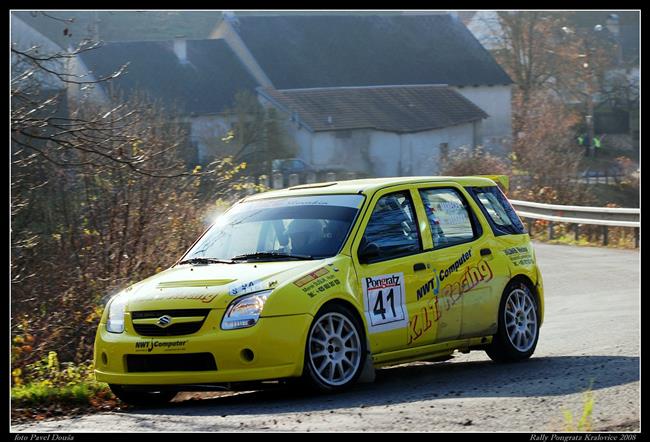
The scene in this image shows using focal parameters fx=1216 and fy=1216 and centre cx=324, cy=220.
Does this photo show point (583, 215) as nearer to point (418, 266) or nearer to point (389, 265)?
point (418, 266)

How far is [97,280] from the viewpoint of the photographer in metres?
13.7

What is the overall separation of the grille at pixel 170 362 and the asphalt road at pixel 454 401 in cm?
31

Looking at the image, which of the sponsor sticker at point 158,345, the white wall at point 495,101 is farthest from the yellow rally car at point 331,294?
the white wall at point 495,101

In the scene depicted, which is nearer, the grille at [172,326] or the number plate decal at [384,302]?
the grille at [172,326]

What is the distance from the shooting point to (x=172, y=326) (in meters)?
8.88

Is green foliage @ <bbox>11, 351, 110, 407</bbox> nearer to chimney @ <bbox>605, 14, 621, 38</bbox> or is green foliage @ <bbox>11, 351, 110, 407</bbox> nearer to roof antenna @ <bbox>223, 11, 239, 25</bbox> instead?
roof antenna @ <bbox>223, 11, 239, 25</bbox>

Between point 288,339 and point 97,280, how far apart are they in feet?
18.0

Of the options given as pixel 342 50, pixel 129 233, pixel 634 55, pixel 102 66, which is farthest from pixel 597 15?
pixel 129 233

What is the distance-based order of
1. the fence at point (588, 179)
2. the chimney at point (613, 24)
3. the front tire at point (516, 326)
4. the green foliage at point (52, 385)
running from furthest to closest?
the chimney at point (613, 24) → the fence at point (588, 179) → the front tire at point (516, 326) → the green foliage at point (52, 385)

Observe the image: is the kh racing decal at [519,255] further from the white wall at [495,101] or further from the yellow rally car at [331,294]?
the white wall at [495,101]

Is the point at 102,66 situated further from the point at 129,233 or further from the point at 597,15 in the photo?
the point at 129,233

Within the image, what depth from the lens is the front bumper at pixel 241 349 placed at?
866 cm

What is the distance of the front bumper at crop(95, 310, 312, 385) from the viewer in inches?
341

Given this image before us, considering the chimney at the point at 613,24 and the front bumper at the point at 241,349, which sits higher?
the chimney at the point at 613,24
